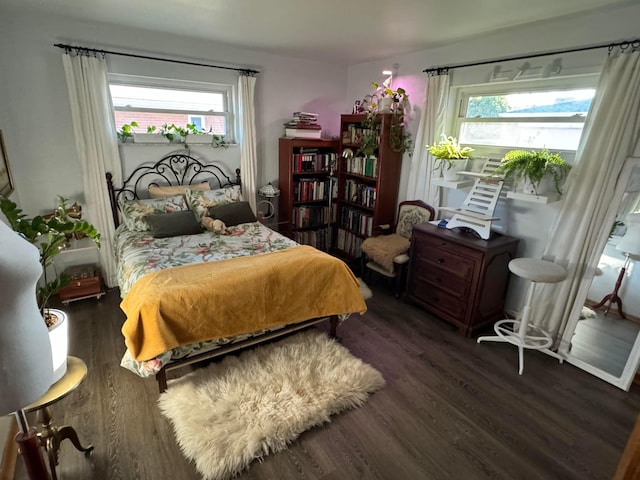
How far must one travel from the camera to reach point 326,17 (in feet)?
8.26

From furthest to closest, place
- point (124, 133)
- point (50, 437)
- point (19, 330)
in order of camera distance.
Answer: point (124, 133), point (50, 437), point (19, 330)

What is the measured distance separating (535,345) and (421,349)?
0.83 m

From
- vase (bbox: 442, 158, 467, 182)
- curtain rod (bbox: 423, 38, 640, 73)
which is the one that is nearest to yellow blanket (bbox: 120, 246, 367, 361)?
vase (bbox: 442, 158, 467, 182)

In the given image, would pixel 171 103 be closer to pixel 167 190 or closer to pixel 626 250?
pixel 167 190

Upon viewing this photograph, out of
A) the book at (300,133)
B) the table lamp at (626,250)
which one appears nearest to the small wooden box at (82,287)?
the book at (300,133)

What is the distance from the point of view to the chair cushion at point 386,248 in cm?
343

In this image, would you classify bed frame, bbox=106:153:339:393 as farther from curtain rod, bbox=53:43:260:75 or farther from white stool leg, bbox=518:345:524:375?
white stool leg, bbox=518:345:524:375

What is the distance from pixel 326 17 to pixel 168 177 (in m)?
2.24

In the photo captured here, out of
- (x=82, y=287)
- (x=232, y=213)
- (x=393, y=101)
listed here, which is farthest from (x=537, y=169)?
(x=82, y=287)

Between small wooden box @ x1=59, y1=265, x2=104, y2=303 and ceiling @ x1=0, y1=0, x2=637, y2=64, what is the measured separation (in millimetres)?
2185

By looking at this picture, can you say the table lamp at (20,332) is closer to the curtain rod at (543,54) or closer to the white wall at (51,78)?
the white wall at (51,78)

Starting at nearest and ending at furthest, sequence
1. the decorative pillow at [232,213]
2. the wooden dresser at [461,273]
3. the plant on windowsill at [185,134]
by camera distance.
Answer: the wooden dresser at [461,273] < the decorative pillow at [232,213] < the plant on windowsill at [185,134]

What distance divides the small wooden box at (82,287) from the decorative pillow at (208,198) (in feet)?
3.65

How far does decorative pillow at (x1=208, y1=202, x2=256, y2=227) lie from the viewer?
132 inches
